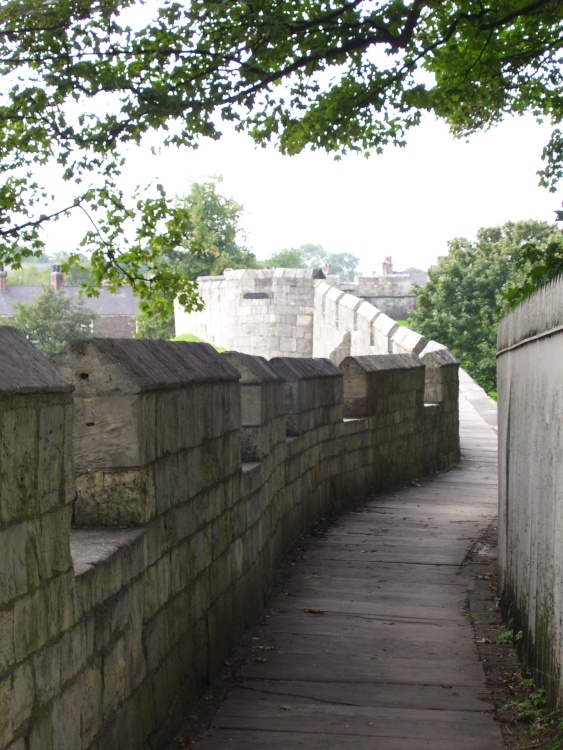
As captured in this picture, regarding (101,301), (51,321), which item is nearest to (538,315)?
(51,321)

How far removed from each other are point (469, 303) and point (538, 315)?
98.4 feet

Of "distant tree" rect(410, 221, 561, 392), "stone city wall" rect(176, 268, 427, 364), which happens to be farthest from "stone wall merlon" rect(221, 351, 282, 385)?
"distant tree" rect(410, 221, 561, 392)

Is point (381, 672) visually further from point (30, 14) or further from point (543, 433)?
point (30, 14)

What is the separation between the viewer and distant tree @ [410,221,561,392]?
3356cm

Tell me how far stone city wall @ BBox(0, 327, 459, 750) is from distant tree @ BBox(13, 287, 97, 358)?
51550mm

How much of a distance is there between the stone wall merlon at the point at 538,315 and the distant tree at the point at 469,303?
2679 centimetres

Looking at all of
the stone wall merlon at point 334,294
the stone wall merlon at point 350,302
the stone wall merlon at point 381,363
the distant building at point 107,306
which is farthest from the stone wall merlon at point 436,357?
the distant building at point 107,306

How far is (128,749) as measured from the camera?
379 cm

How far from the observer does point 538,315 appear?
4805mm

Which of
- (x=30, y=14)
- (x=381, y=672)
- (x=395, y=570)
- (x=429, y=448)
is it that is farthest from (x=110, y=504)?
(x=429, y=448)

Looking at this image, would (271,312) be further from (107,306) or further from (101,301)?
(107,306)

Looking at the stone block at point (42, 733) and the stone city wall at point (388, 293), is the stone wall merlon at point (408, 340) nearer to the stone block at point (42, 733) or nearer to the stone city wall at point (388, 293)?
the stone block at point (42, 733)

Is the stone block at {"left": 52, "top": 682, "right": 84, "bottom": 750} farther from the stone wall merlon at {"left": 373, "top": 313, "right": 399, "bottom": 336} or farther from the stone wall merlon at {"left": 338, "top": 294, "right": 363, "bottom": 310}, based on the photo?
the stone wall merlon at {"left": 338, "top": 294, "right": 363, "bottom": 310}

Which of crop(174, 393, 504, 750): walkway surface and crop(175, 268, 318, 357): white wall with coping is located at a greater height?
crop(175, 268, 318, 357): white wall with coping
